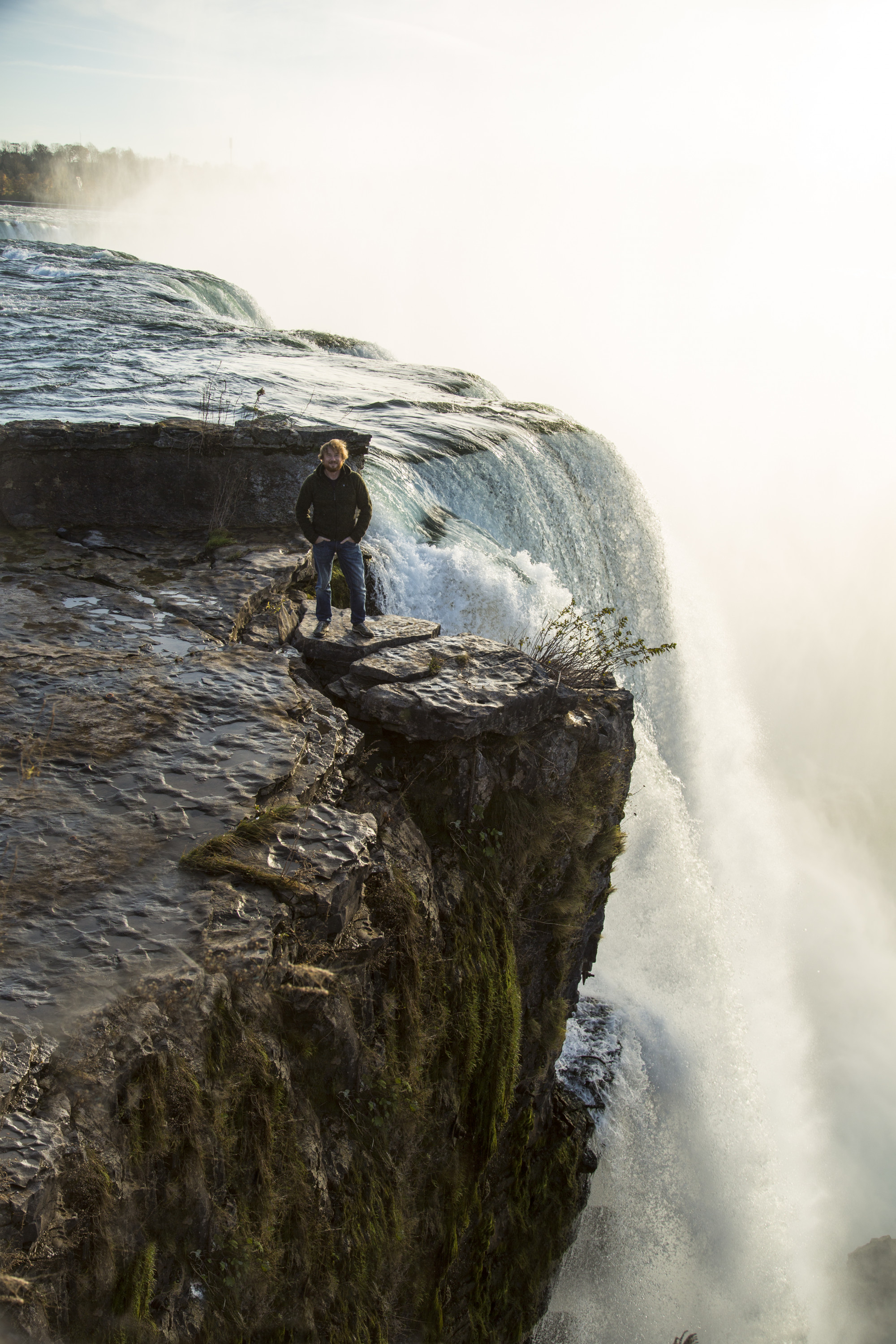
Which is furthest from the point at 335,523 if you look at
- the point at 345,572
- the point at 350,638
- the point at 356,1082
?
the point at 356,1082

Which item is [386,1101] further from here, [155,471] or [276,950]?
[155,471]

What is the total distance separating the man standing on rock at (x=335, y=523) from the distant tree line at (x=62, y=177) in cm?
4803

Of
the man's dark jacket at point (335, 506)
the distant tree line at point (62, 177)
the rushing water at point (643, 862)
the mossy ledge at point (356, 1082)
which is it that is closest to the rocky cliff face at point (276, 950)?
the mossy ledge at point (356, 1082)

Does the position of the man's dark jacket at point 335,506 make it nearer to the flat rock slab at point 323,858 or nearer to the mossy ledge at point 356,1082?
the mossy ledge at point 356,1082

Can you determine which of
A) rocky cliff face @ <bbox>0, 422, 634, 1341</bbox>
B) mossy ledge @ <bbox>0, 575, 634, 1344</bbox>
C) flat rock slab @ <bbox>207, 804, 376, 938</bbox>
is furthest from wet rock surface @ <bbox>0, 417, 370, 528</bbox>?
flat rock slab @ <bbox>207, 804, 376, 938</bbox>

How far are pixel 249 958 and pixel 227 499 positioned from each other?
13.9ft

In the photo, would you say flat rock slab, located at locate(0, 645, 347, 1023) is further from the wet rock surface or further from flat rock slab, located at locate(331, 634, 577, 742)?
the wet rock surface

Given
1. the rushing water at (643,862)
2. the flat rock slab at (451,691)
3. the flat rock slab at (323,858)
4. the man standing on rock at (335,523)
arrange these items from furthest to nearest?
the rushing water at (643,862) < the man standing on rock at (335,523) < the flat rock slab at (451,691) < the flat rock slab at (323,858)

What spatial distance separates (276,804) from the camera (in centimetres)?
342

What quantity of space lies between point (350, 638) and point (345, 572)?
0.42 m

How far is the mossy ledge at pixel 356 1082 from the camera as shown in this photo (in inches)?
89.5

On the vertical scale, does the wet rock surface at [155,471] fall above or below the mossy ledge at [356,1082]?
above

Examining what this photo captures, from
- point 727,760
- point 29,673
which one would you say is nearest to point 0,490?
point 29,673

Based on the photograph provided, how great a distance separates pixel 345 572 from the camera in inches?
191
